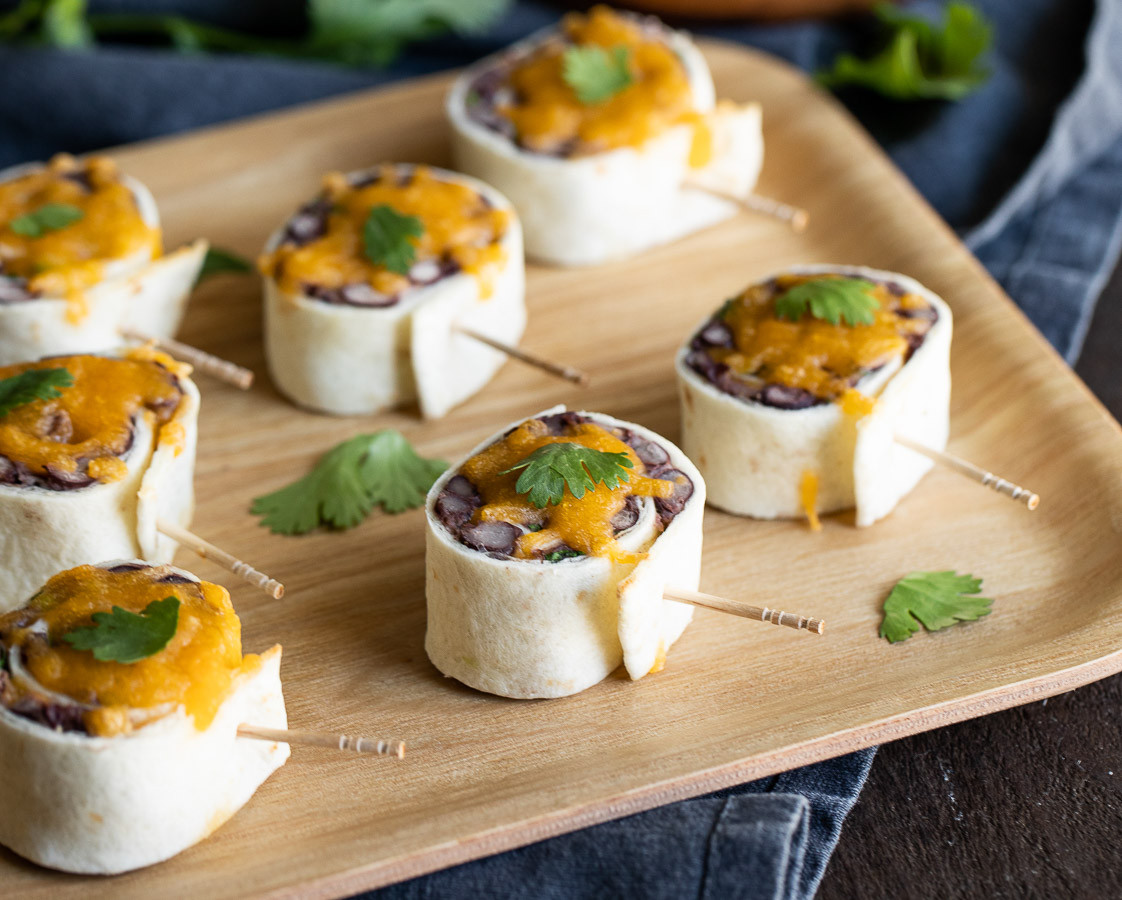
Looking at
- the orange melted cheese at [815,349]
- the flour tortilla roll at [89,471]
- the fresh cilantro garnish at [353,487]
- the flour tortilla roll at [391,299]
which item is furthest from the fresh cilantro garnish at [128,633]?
the orange melted cheese at [815,349]

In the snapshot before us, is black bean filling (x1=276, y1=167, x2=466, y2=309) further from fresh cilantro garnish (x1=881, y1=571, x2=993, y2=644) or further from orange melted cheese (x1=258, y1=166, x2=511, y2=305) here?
fresh cilantro garnish (x1=881, y1=571, x2=993, y2=644)

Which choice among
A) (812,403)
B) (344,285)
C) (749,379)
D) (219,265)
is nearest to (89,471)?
(344,285)

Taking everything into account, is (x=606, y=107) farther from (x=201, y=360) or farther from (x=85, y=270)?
(x=85, y=270)

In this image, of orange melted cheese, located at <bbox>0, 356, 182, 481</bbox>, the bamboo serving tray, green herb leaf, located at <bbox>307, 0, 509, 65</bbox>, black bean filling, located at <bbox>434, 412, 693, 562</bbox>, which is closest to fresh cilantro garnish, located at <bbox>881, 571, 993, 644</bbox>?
the bamboo serving tray

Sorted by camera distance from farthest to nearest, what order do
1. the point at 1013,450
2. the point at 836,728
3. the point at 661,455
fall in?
the point at 1013,450
the point at 661,455
the point at 836,728

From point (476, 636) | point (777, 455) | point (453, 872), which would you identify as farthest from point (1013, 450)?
point (453, 872)

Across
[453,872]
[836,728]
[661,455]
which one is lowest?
[453,872]

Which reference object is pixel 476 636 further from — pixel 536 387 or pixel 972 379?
pixel 972 379
